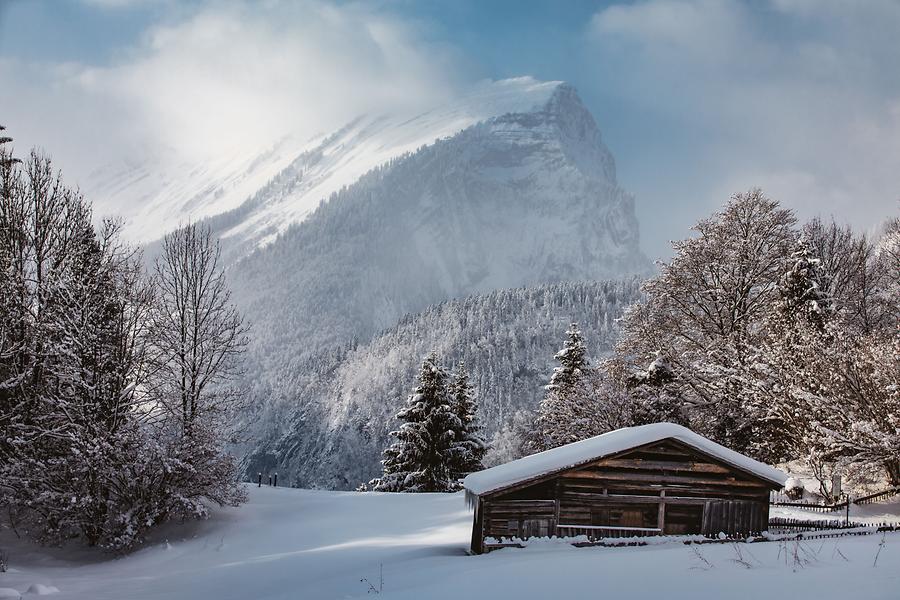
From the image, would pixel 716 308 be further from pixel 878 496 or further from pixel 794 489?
pixel 878 496

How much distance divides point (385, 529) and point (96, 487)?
9071 millimetres

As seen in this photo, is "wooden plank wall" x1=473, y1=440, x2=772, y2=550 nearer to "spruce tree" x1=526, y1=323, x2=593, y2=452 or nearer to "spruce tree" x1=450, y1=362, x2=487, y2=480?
"spruce tree" x1=526, y1=323, x2=593, y2=452

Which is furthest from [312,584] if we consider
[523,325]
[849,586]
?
[523,325]

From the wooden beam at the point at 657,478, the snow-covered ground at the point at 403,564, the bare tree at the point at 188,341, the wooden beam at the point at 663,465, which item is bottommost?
the snow-covered ground at the point at 403,564

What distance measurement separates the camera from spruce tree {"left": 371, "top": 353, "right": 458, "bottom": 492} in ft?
108

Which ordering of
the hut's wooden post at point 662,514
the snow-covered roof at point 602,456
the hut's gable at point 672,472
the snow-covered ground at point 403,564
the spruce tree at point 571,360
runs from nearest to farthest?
the snow-covered ground at point 403,564 < the snow-covered roof at point 602,456 < the hut's gable at point 672,472 < the hut's wooden post at point 662,514 < the spruce tree at point 571,360

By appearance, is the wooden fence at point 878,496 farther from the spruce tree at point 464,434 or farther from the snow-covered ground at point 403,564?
the spruce tree at point 464,434

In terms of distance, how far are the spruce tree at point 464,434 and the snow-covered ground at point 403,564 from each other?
8220 millimetres

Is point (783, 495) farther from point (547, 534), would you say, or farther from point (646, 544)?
point (547, 534)

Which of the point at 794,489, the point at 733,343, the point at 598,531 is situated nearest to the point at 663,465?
the point at 598,531

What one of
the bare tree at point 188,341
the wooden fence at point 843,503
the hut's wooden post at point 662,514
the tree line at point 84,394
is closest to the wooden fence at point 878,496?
the wooden fence at point 843,503

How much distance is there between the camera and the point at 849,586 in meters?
7.85

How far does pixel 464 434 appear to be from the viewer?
34125 mm

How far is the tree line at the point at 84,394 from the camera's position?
61.4ft
